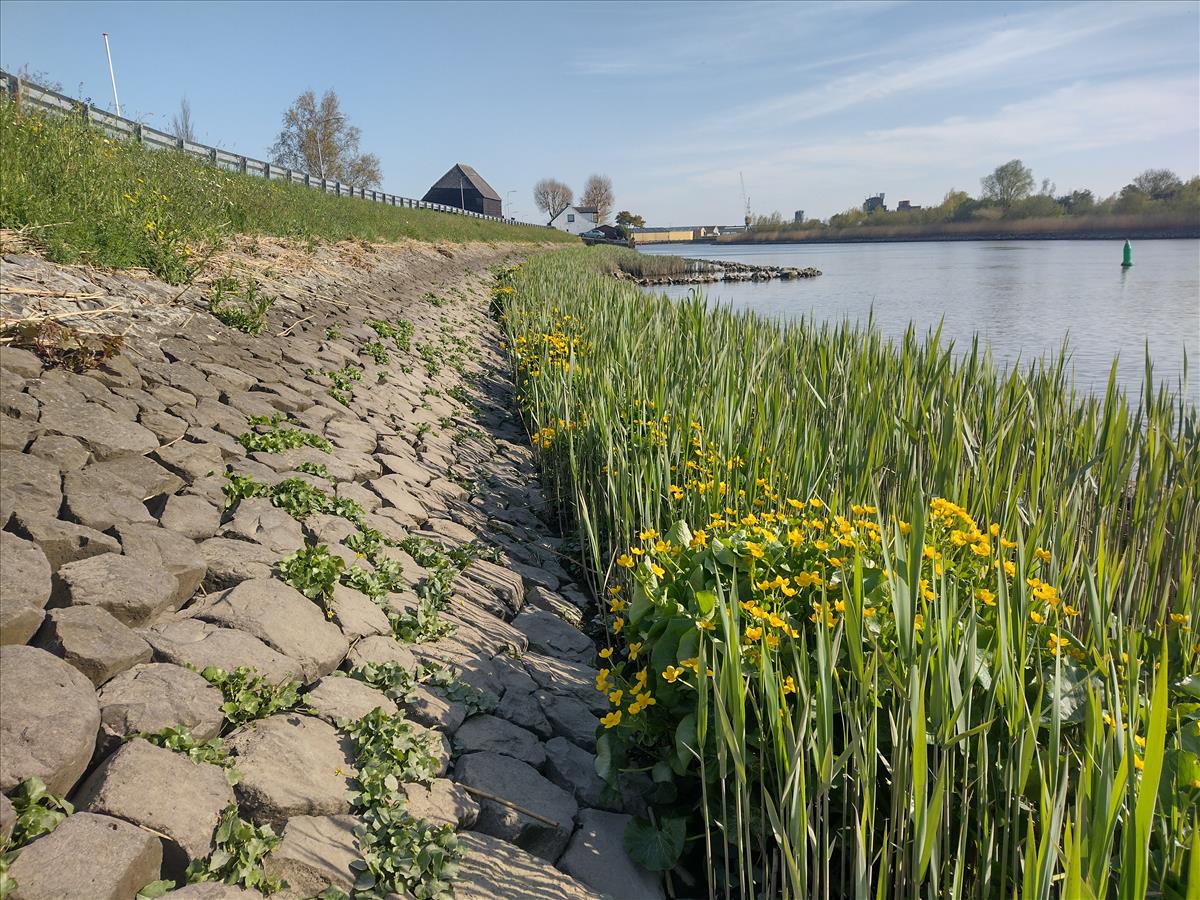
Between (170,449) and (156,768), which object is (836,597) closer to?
(156,768)

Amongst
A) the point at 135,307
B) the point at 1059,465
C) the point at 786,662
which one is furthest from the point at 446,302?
the point at 786,662

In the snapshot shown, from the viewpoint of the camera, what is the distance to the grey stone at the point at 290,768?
5.79ft

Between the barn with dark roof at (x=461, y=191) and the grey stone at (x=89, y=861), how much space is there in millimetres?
61345

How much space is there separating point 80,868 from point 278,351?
382 centimetres

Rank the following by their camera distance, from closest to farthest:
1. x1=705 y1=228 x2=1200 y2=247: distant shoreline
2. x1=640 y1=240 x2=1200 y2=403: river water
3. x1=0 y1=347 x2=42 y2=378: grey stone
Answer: x1=0 y1=347 x2=42 y2=378: grey stone
x1=640 y1=240 x2=1200 y2=403: river water
x1=705 y1=228 x2=1200 y2=247: distant shoreline

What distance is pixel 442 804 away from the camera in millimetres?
2027

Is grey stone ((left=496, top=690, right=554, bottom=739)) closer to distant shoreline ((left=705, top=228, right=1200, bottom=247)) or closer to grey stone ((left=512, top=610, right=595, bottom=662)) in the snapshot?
grey stone ((left=512, top=610, right=595, bottom=662))

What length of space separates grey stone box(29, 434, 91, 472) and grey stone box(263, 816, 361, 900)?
1507mm

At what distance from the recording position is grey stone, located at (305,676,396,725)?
6.98ft

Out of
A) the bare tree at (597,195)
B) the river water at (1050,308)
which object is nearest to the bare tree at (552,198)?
the bare tree at (597,195)

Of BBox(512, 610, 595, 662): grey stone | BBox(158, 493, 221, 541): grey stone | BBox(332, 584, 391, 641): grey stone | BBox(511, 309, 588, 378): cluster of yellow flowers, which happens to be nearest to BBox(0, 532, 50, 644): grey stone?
BBox(158, 493, 221, 541): grey stone

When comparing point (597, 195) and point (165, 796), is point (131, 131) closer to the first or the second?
point (165, 796)

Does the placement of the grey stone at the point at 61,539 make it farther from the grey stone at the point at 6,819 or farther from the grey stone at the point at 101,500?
the grey stone at the point at 6,819

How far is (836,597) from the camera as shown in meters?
2.03
